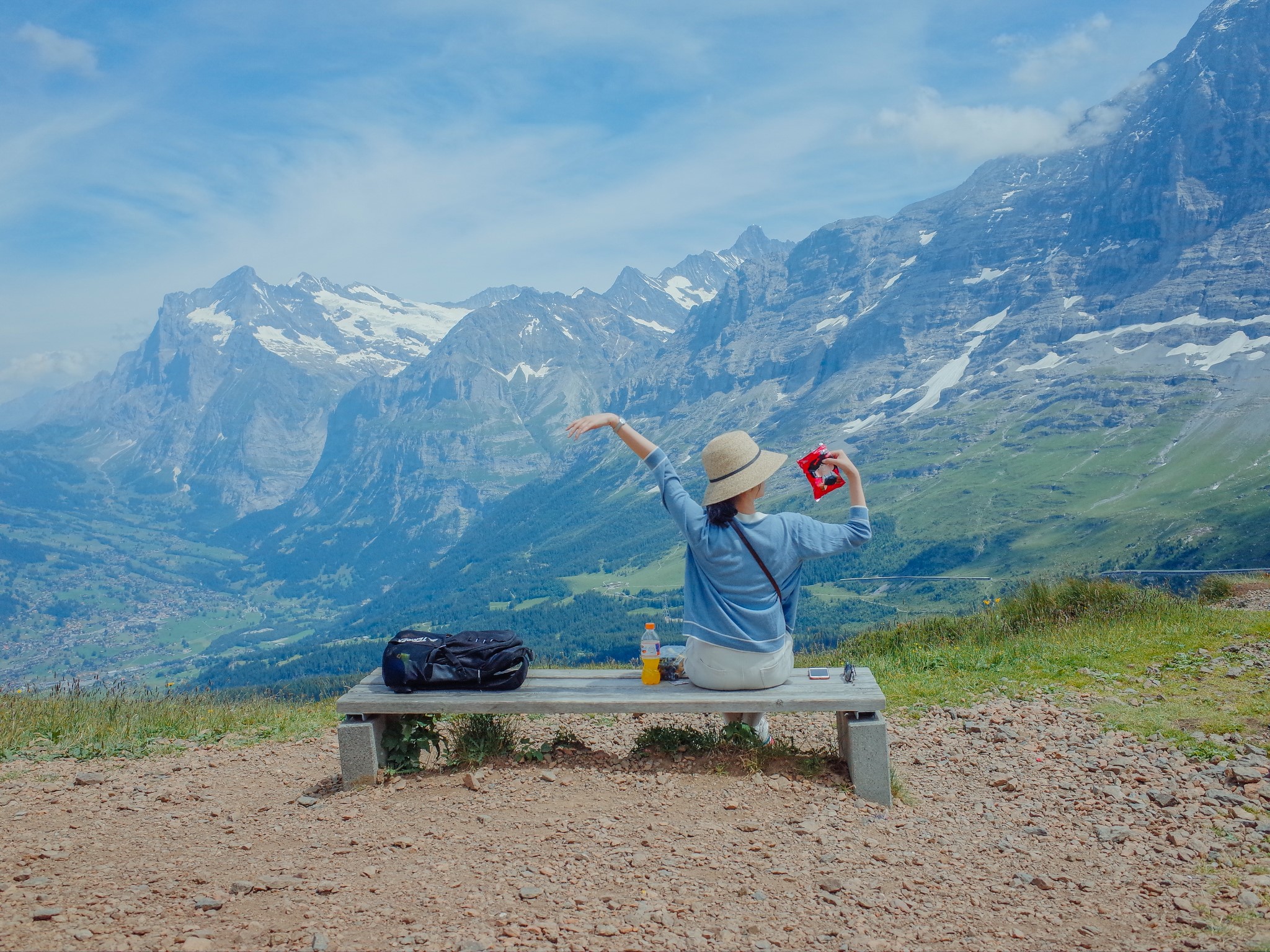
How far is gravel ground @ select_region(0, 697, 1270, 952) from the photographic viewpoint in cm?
534

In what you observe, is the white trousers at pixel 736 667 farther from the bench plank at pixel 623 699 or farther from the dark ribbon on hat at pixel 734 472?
the dark ribbon on hat at pixel 734 472

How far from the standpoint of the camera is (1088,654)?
39.8ft

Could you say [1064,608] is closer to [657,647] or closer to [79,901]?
[657,647]

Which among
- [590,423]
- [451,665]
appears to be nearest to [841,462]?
[590,423]

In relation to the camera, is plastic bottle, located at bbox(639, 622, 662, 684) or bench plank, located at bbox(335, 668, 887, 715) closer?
bench plank, located at bbox(335, 668, 887, 715)

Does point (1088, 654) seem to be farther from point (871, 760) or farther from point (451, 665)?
point (451, 665)

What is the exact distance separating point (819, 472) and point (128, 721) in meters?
8.84

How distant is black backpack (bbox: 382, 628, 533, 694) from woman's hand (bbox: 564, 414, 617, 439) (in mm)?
2025

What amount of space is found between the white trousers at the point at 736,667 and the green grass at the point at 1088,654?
356cm

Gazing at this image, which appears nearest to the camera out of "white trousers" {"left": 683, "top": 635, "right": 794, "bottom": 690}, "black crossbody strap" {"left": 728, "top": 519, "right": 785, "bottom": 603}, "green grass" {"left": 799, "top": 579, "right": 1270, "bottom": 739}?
"black crossbody strap" {"left": 728, "top": 519, "right": 785, "bottom": 603}

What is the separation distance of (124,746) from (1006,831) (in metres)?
9.19

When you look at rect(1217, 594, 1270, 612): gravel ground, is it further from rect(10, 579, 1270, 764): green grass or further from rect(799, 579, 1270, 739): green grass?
rect(10, 579, 1270, 764): green grass

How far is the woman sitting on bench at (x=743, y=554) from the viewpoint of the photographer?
7.67m

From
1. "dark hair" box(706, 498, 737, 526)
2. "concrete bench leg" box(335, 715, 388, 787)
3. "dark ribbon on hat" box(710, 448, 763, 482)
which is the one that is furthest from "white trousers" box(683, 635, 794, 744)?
"concrete bench leg" box(335, 715, 388, 787)
